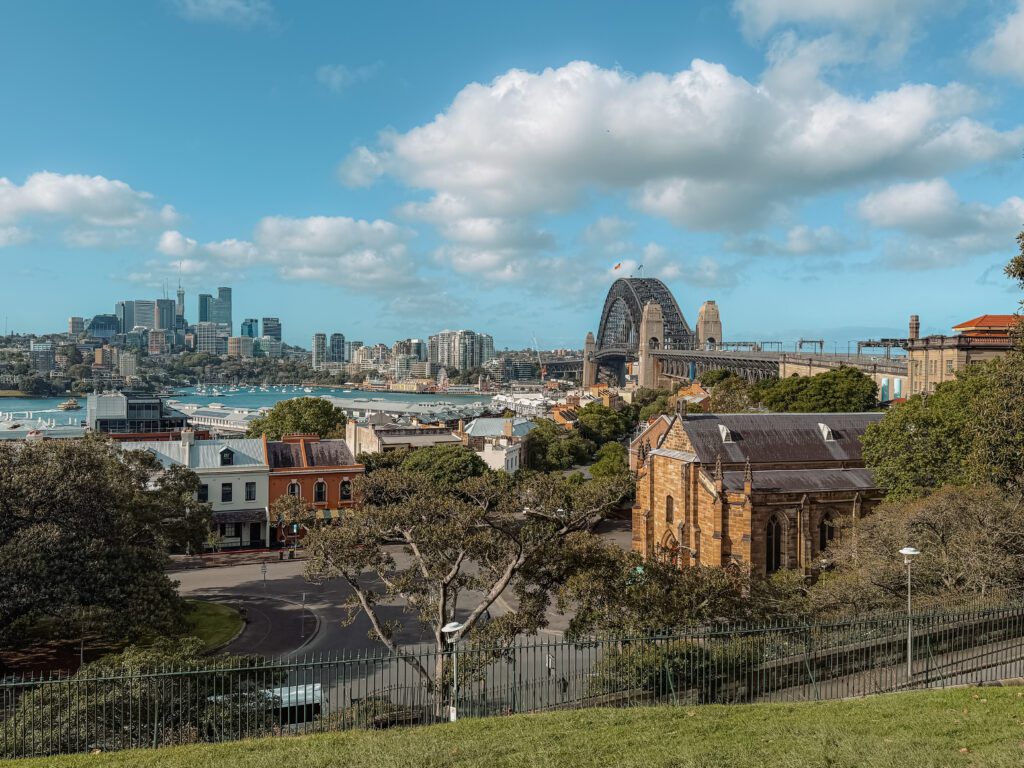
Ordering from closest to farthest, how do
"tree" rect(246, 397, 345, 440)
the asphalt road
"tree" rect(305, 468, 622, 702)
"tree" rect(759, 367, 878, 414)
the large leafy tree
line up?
1. "tree" rect(305, 468, 622, 702)
2. the large leafy tree
3. the asphalt road
4. "tree" rect(759, 367, 878, 414)
5. "tree" rect(246, 397, 345, 440)

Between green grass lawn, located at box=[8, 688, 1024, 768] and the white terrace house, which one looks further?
the white terrace house

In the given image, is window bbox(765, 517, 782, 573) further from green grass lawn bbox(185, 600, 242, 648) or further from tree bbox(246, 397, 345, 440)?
tree bbox(246, 397, 345, 440)

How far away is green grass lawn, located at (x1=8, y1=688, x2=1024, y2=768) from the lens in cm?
1239

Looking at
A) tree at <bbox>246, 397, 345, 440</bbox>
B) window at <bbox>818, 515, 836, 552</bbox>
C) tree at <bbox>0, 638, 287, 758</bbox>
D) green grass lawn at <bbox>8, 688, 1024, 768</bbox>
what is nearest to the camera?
green grass lawn at <bbox>8, 688, 1024, 768</bbox>

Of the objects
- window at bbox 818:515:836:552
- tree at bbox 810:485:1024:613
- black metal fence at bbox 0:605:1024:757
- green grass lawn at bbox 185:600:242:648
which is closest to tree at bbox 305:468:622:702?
black metal fence at bbox 0:605:1024:757

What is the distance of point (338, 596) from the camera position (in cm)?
4009

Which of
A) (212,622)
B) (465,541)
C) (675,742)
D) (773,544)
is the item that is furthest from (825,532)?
(212,622)

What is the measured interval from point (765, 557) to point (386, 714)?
2466 cm

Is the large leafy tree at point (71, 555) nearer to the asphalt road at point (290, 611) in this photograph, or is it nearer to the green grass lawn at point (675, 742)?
the asphalt road at point (290, 611)

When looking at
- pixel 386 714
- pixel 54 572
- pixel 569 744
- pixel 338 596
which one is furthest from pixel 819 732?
pixel 338 596

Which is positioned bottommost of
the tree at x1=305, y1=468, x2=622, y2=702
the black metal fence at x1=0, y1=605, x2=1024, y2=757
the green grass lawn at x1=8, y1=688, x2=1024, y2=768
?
the black metal fence at x1=0, y1=605, x2=1024, y2=757

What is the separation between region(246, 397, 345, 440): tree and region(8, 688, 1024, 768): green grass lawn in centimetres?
6418

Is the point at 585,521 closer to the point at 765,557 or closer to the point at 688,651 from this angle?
the point at 688,651

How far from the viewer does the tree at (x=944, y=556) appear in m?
24.4
